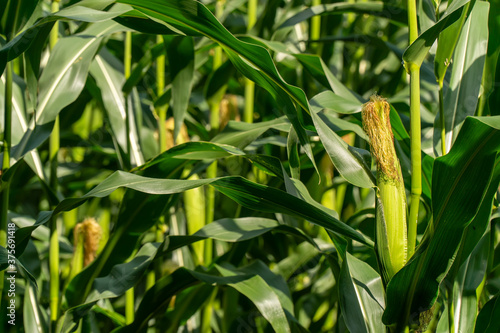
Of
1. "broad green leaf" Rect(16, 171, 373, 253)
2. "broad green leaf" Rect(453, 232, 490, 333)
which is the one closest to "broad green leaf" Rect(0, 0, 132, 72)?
"broad green leaf" Rect(16, 171, 373, 253)

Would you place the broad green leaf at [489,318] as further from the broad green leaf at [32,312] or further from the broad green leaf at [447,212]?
the broad green leaf at [32,312]

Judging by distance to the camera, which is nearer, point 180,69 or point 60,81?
point 60,81

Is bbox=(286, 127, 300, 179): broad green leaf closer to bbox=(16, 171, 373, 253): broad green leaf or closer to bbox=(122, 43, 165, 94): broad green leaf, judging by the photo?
bbox=(16, 171, 373, 253): broad green leaf

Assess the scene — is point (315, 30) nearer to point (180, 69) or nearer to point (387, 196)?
point (180, 69)

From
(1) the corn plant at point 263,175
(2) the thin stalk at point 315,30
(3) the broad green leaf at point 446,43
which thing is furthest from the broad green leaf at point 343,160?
(2) the thin stalk at point 315,30

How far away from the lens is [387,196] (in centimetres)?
69

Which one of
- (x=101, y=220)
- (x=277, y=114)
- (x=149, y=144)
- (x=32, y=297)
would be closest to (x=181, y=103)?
(x=149, y=144)

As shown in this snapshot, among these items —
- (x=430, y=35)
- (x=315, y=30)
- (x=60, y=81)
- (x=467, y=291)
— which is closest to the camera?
(x=430, y=35)

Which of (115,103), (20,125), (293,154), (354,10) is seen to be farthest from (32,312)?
(354,10)

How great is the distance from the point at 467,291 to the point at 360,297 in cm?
24

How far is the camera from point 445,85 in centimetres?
115

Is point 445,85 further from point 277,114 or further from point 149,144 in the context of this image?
point 149,144

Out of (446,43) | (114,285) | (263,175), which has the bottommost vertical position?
(114,285)

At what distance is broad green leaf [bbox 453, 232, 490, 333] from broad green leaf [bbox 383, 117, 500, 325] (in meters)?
0.22
